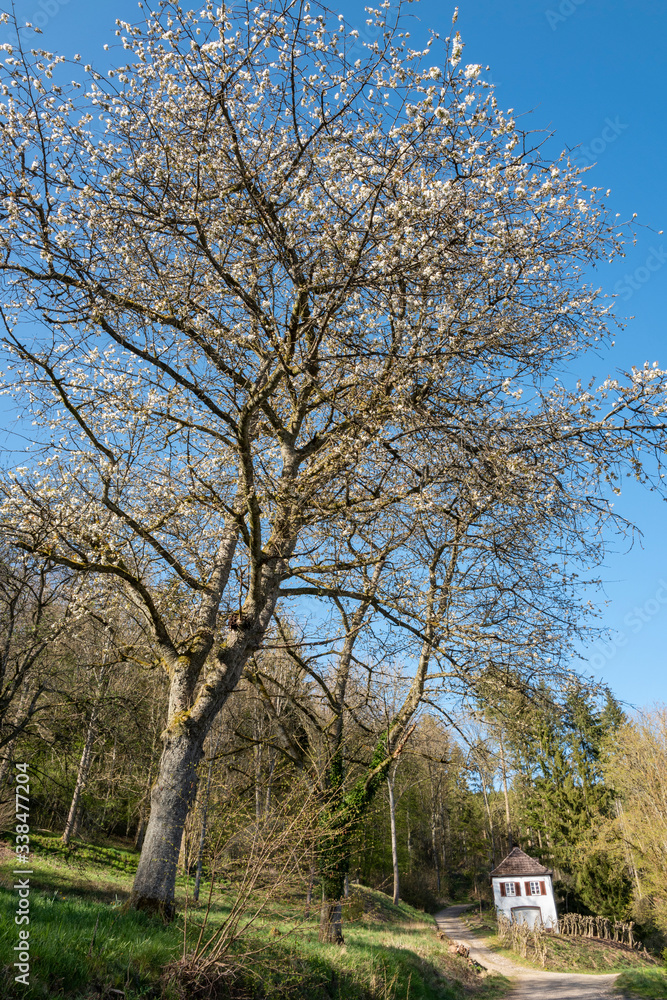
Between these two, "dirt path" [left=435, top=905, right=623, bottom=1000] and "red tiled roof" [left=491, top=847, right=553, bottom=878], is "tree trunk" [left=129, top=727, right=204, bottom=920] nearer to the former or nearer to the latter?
"dirt path" [left=435, top=905, right=623, bottom=1000]

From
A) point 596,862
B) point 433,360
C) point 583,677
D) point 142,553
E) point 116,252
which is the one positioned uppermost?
point 116,252

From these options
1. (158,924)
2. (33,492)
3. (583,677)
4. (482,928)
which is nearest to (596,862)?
(482,928)

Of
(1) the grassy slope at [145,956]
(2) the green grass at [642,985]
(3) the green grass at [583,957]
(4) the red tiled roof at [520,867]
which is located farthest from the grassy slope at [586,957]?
(1) the grassy slope at [145,956]

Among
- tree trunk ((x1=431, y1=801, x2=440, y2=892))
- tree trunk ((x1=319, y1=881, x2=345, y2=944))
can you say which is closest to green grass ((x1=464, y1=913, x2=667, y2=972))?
tree trunk ((x1=319, y1=881, x2=345, y2=944))

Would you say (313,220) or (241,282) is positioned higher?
(241,282)

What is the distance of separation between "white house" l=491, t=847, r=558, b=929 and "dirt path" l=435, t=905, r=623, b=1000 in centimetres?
518

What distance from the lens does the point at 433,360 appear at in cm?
476

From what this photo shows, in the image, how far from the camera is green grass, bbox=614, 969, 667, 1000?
1488 centimetres

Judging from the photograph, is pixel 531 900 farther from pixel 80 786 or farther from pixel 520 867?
pixel 80 786

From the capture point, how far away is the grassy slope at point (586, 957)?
794 inches

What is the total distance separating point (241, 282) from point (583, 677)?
250 inches

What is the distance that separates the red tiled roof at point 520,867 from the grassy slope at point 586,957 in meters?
4.26

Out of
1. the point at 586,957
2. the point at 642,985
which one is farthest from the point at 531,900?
the point at 642,985

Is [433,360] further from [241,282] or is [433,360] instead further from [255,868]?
[255,868]
